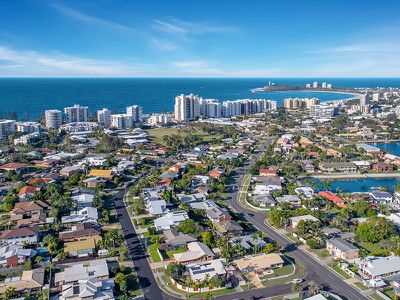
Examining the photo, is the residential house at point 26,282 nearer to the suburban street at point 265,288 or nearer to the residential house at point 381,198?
the suburban street at point 265,288

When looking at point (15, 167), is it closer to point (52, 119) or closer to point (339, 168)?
point (52, 119)

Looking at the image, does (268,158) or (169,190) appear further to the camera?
(268,158)

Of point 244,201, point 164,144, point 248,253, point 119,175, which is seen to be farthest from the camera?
point 164,144

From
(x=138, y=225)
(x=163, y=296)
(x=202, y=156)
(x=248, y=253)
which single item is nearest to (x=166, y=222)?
(x=138, y=225)

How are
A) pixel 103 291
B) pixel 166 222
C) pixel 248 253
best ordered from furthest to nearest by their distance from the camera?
pixel 166 222 → pixel 248 253 → pixel 103 291

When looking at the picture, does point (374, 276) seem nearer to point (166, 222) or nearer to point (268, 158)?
point (166, 222)

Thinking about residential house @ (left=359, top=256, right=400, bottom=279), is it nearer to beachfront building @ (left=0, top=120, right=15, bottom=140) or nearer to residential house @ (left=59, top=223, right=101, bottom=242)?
residential house @ (left=59, top=223, right=101, bottom=242)
